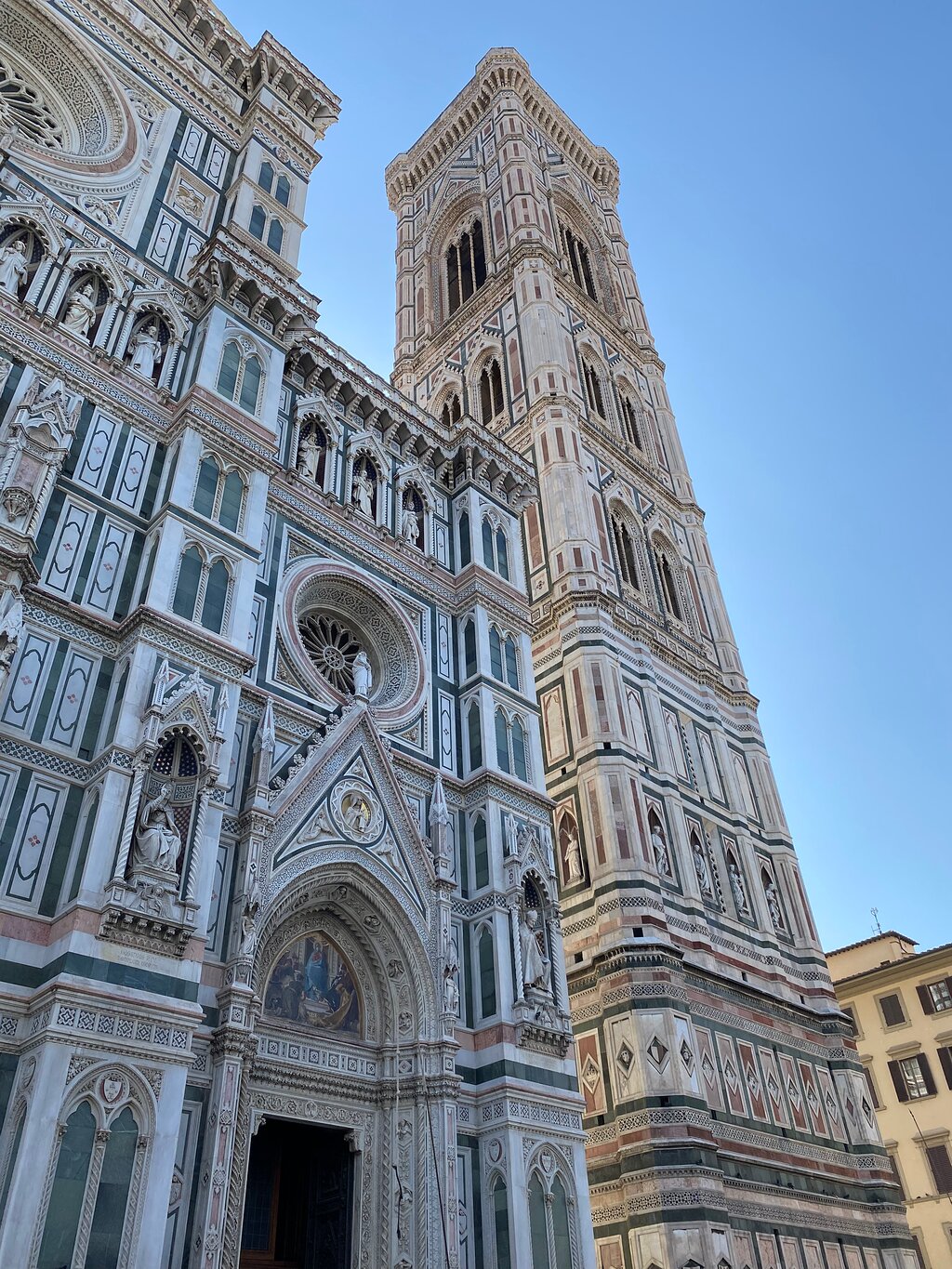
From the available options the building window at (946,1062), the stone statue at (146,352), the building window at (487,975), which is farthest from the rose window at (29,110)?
the building window at (946,1062)

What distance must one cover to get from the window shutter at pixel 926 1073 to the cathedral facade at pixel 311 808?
1315 centimetres

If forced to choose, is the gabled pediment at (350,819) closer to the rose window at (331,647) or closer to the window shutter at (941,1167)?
the rose window at (331,647)

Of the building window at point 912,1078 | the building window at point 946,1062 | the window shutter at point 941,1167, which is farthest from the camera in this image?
the building window at point 912,1078

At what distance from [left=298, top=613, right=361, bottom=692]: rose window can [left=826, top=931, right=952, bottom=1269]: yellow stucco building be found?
23.0m

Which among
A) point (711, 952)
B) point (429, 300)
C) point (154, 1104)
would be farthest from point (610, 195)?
point (154, 1104)

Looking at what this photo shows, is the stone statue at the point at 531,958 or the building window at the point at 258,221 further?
the building window at the point at 258,221

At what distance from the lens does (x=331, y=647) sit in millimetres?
17734

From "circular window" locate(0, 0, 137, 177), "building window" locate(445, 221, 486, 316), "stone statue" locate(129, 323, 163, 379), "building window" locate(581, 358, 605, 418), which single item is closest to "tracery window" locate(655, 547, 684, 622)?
"building window" locate(581, 358, 605, 418)

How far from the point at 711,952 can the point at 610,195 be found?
35580mm

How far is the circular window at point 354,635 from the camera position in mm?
17047

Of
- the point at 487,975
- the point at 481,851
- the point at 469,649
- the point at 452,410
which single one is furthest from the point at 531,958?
the point at 452,410

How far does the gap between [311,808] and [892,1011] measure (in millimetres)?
30303

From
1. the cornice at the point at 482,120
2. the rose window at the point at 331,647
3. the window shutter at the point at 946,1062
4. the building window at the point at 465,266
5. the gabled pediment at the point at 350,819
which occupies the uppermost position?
the cornice at the point at 482,120

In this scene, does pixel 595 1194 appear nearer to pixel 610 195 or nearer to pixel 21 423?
pixel 21 423
